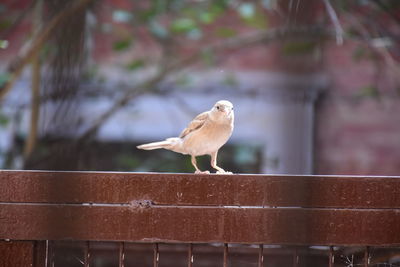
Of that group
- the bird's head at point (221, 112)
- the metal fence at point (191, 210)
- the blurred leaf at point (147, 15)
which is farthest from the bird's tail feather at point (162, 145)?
the blurred leaf at point (147, 15)

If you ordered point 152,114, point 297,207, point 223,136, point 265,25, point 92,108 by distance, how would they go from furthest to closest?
point 152,114
point 92,108
point 265,25
point 223,136
point 297,207

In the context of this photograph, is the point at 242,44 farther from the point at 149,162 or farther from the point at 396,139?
the point at 396,139

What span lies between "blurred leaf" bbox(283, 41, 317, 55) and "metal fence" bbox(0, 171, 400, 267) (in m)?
1.31

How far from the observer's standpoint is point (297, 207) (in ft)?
4.17

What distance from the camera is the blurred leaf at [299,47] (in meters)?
2.55

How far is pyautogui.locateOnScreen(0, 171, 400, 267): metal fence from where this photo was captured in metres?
1.28

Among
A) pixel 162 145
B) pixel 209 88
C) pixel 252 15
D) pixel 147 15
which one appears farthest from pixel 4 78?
pixel 209 88

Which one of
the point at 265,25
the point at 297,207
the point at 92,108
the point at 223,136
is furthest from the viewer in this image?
the point at 92,108

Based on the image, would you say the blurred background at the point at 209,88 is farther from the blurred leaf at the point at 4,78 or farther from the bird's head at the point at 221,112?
the bird's head at the point at 221,112

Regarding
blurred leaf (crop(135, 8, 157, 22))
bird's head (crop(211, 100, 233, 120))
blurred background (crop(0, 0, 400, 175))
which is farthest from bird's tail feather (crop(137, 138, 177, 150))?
blurred leaf (crop(135, 8, 157, 22))

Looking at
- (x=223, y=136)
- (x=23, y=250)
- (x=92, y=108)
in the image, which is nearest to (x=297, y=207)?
(x=223, y=136)

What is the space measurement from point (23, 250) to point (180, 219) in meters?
0.34

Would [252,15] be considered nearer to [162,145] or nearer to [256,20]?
[256,20]

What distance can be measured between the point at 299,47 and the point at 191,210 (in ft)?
5.22
